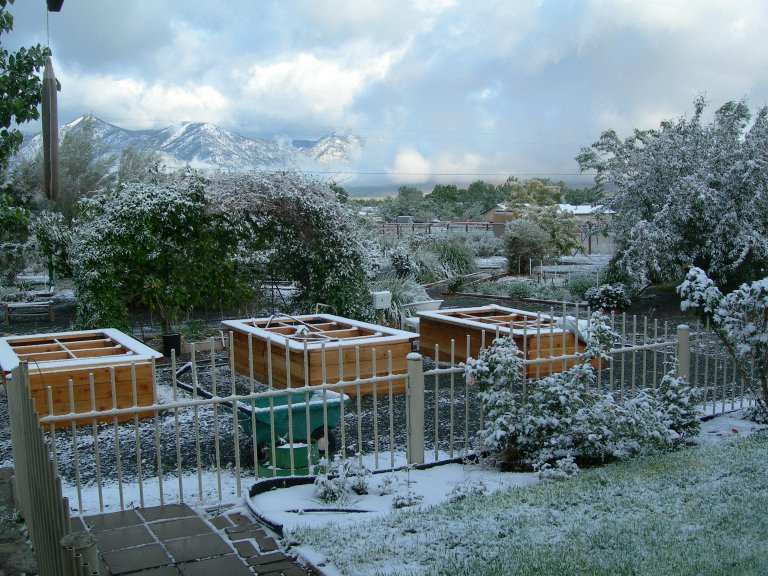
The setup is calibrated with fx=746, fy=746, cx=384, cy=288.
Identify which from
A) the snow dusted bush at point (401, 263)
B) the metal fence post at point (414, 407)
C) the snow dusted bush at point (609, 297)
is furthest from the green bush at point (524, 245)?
the metal fence post at point (414, 407)

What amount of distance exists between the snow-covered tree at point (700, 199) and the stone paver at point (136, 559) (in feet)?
45.8

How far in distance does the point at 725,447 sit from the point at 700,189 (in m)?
10.9

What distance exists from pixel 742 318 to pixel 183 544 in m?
5.48

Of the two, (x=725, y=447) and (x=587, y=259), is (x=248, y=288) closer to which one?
(x=725, y=447)

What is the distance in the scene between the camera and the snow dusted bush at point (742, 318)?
6902 mm

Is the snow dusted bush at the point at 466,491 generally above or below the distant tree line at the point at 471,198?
below

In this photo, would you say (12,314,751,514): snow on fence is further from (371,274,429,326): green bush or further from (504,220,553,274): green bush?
(504,220,553,274): green bush

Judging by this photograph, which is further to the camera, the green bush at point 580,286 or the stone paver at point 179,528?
the green bush at point 580,286

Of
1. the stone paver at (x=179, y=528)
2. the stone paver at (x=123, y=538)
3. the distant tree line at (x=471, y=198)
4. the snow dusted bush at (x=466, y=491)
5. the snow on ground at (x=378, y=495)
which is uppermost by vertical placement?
the distant tree line at (x=471, y=198)

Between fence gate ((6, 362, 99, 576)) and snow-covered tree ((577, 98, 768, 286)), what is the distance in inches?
556

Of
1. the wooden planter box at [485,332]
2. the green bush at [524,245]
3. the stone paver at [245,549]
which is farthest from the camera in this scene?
the green bush at [524,245]

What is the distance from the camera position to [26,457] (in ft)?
13.5

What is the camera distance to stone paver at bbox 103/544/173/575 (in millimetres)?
3951

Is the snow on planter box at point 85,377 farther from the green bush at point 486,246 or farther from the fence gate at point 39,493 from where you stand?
the green bush at point 486,246
